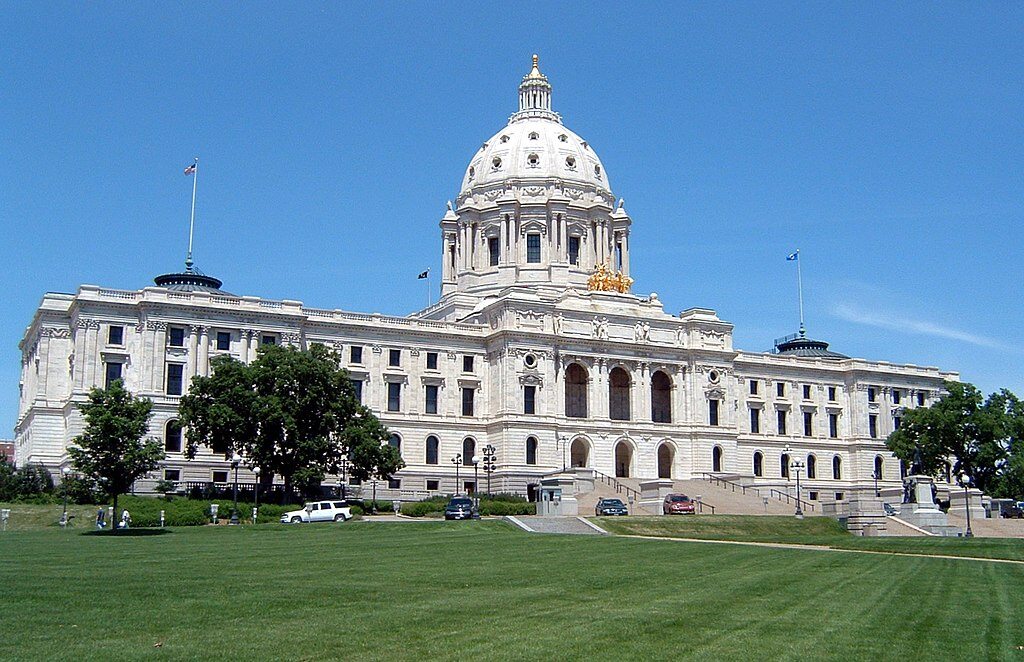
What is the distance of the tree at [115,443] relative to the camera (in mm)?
55406

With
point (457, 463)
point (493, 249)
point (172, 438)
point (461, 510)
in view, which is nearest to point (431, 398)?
point (457, 463)

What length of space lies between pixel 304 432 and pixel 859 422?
67187 millimetres

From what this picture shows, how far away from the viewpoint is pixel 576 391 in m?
107

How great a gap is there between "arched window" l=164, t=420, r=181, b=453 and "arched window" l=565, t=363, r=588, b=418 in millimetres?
35830

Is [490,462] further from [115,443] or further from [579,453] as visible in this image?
[115,443]

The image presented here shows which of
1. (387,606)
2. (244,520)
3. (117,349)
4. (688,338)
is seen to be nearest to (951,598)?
(387,606)

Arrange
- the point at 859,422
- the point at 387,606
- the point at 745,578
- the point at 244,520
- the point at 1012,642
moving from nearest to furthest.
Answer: the point at 1012,642
the point at 387,606
the point at 745,578
the point at 244,520
the point at 859,422

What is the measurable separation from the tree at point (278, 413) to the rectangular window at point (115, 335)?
14.7 metres

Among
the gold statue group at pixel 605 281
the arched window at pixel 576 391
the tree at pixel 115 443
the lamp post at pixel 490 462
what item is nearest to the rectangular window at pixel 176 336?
the lamp post at pixel 490 462

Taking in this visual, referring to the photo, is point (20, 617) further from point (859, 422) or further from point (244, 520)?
point (859, 422)

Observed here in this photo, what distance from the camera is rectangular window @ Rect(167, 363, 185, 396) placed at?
89000mm

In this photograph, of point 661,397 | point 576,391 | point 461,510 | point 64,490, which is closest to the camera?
point 461,510

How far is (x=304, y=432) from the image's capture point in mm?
76000

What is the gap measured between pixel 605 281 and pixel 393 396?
A: 24674 millimetres
